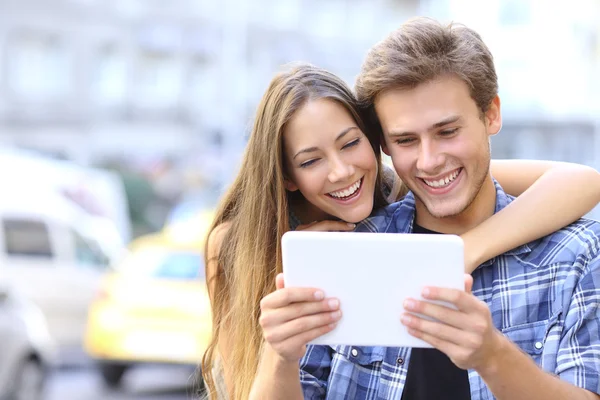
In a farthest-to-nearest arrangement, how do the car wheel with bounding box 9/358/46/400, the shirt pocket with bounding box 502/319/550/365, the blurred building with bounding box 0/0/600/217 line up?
the blurred building with bounding box 0/0/600/217 → the car wheel with bounding box 9/358/46/400 → the shirt pocket with bounding box 502/319/550/365

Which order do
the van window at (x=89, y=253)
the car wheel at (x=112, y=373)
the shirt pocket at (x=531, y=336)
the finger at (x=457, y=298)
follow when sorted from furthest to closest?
the van window at (x=89, y=253), the car wheel at (x=112, y=373), the shirt pocket at (x=531, y=336), the finger at (x=457, y=298)

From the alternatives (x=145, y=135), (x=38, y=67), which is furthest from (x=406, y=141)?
(x=145, y=135)

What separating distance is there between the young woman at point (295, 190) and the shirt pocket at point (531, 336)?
0.90ft

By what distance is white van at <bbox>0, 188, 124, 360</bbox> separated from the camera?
1128 cm

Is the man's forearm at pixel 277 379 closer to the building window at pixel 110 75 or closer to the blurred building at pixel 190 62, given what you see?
the blurred building at pixel 190 62

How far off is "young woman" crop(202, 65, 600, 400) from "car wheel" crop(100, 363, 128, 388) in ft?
24.4

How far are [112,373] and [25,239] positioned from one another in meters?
2.48

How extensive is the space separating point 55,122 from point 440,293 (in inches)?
1206

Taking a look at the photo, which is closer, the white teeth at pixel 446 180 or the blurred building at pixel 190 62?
the white teeth at pixel 446 180

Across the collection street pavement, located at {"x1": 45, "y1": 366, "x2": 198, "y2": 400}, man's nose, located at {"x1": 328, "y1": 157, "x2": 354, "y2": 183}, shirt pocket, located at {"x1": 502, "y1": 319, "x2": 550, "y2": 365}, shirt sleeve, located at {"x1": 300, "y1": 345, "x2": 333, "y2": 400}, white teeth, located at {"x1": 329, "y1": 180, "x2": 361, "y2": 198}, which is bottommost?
street pavement, located at {"x1": 45, "y1": 366, "x2": 198, "y2": 400}

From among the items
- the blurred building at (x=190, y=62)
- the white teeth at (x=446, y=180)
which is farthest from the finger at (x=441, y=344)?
the blurred building at (x=190, y=62)

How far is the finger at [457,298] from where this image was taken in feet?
6.36

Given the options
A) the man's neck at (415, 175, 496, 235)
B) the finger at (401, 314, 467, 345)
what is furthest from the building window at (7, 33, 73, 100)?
the finger at (401, 314, 467, 345)

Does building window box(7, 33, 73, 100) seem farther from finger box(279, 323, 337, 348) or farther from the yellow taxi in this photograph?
finger box(279, 323, 337, 348)
